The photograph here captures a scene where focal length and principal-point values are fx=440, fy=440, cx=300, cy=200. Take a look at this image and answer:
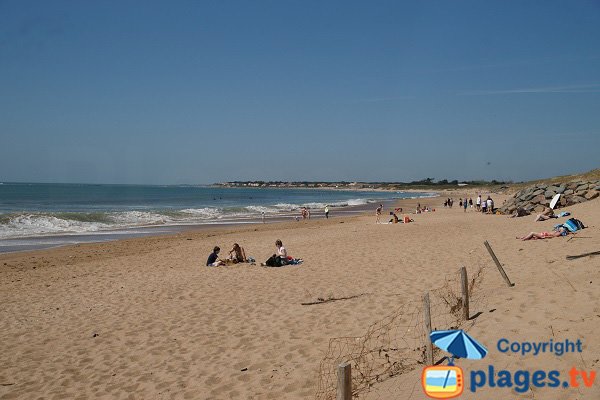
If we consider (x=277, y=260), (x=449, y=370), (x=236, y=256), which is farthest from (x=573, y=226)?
(x=449, y=370)

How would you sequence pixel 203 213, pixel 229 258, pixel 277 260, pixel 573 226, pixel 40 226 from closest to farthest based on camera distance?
pixel 573 226 → pixel 277 260 → pixel 229 258 → pixel 40 226 → pixel 203 213

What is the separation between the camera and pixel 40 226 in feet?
97.9

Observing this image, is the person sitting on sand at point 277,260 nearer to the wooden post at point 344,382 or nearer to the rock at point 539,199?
the wooden post at point 344,382

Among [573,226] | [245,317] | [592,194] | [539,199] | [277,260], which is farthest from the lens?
[539,199]

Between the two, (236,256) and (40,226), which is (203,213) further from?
(236,256)

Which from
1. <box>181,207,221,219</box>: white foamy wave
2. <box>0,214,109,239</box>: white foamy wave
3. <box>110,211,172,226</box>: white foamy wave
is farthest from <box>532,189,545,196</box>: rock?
<box>181,207,221,219</box>: white foamy wave

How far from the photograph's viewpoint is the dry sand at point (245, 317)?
226 inches

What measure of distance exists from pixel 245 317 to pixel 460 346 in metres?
5.33


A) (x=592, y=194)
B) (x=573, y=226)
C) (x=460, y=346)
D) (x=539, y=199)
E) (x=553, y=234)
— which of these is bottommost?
(x=460, y=346)

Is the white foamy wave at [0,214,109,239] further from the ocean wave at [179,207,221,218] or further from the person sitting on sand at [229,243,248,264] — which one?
the person sitting on sand at [229,243,248,264]

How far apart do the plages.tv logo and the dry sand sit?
62 cm

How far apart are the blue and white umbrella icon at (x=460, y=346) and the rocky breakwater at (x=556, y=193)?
75.2 ft

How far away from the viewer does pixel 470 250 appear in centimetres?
1411

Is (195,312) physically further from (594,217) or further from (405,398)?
(594,217)
